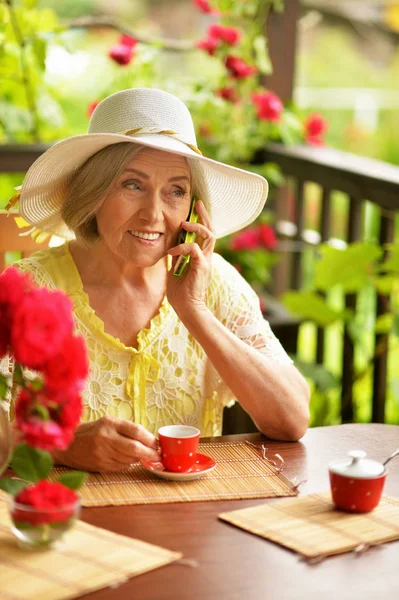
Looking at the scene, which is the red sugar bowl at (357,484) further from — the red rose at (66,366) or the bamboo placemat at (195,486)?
the red rose at (66,366)

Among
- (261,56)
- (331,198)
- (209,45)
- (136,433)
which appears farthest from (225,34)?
(136,433)

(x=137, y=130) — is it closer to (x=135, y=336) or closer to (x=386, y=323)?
(x=135, y=336)

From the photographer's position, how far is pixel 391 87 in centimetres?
1045

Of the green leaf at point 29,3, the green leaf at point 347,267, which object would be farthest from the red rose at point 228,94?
the green leaf at point 347,267

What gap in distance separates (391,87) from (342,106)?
5.39 ft

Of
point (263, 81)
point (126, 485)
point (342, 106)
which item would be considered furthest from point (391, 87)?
point (126, 485)

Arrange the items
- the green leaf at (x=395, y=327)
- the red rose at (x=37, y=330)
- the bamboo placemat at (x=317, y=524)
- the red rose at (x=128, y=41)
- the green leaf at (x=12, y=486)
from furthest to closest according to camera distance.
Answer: the red rose at (x=128, y=41) → the green leaf at (x=395, y=327) → the bamboo placemat at (x=317, y=524) → the green leaf at (x=12, y=486) → the red rose at (x=37, y=330)

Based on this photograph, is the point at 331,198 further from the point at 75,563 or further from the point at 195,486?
the point at 75,563

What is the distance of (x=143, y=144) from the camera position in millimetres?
1888

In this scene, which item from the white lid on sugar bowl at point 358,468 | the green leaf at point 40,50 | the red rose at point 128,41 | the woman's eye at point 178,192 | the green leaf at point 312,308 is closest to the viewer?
the white lid on sugar bowl at point 358,468

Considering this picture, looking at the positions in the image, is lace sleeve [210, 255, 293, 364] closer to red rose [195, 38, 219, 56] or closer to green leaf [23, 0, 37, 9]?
green leaf [23, 0, 37, 9]

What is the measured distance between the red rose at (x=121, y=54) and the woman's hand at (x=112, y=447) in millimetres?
2058

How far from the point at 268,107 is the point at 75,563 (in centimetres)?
266

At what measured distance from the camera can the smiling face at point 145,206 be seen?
1.94m
